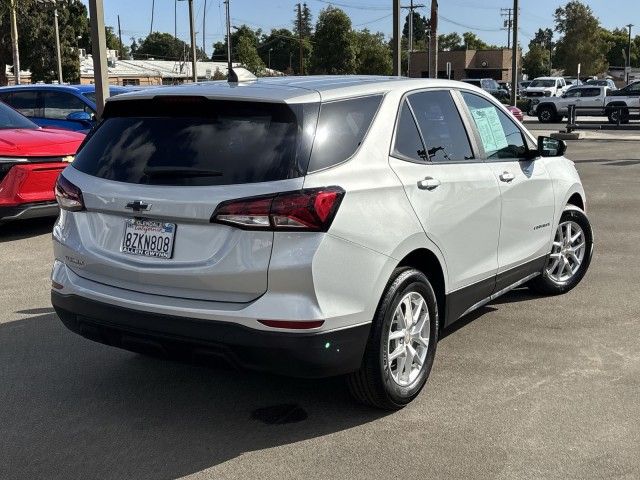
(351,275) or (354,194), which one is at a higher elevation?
(354,194)

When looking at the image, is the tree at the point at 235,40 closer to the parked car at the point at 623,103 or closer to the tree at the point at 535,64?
the tree at the point at 535,64

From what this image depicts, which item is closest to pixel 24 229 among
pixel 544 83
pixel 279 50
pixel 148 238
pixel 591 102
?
pixel 148 238

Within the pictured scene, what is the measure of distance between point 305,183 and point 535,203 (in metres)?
2.62

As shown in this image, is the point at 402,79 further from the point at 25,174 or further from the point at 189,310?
the point at 25,174

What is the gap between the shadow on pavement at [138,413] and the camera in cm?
355

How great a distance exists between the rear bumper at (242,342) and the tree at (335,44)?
5969cm

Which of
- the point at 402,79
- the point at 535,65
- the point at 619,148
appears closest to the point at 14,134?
the point at 402,79

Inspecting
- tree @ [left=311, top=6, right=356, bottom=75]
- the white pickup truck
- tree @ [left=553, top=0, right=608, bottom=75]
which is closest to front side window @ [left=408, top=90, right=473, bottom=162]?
the white pickup truck

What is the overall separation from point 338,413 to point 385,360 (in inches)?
18.0

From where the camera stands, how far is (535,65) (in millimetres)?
98750

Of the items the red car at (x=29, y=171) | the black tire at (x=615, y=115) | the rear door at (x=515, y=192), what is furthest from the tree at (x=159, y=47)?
the rear door at (x=515, y=192)

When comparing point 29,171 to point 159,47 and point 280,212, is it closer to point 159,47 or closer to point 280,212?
point 280,212

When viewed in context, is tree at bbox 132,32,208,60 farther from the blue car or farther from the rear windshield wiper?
the rear windshield wiper

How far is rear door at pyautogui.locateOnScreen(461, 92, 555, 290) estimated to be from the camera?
497cm
